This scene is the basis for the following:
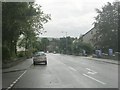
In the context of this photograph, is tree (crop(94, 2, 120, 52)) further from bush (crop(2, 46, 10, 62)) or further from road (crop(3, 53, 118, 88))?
road (crop(3, 53, 118, 88))

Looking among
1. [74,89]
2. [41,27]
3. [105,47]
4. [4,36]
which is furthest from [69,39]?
[74,89]

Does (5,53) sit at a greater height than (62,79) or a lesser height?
greater

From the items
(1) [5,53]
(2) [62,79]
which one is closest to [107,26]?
(1) [5,53]

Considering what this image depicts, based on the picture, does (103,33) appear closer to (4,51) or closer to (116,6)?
(116,6)

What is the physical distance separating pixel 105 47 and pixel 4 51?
37703 mm

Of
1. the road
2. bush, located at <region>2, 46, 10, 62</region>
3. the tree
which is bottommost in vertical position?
the road

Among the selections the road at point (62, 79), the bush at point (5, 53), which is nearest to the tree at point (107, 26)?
the bush at point (5, 53)

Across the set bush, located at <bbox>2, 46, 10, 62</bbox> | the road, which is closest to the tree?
bush, located at <bbox>2, 46, 10, 62</bbox>

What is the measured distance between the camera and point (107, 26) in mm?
69250

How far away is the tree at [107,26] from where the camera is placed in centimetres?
6825

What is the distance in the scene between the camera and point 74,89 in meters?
14.3

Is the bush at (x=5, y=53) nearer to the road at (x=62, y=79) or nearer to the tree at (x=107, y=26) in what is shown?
the road at (x=62, y=79)

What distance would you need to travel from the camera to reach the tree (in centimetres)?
6825

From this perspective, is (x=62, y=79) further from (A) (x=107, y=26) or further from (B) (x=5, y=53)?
(A) (x=107, y=26)
